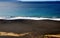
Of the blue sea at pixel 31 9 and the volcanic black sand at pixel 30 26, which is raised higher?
the blue sea at pixel 31 9

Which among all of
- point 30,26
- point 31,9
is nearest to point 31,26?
point 30,26

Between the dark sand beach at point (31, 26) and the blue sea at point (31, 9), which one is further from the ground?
the blue sea at point (31, 9)

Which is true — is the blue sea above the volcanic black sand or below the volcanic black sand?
above

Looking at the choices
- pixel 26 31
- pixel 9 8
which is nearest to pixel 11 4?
pixel 9 8

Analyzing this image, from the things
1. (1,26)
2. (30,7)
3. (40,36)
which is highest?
(30,7)

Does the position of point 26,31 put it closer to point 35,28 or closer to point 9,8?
point 35,28
